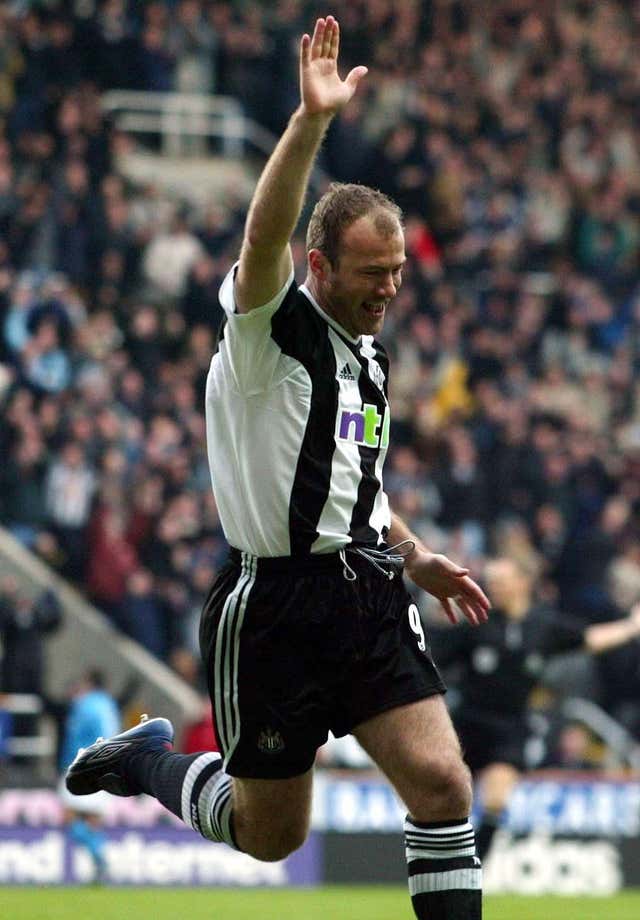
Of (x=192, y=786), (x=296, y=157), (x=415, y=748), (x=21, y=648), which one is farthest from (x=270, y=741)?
(x=21, y=648)

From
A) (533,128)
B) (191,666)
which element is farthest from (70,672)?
(533,128)

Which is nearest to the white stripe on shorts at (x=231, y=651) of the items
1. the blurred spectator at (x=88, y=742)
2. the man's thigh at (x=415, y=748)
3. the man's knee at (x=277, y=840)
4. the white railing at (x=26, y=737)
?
the man's knee at (x=277, y=840)

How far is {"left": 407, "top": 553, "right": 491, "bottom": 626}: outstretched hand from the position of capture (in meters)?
6.50

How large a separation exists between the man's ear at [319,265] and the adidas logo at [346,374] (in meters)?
0.29

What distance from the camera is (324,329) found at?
20.7 ft

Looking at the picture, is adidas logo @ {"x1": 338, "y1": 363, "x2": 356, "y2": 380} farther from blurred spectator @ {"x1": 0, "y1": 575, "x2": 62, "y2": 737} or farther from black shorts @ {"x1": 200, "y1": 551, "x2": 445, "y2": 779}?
blurred spectator @ {"x1": 0, "y1": 575, "x2": 62, "y2": 737}

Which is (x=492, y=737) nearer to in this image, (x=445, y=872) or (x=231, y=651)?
(x=231, y=651)

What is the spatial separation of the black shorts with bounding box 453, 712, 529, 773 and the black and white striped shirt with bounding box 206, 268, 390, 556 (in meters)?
6.23

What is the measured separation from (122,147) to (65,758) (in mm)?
6854

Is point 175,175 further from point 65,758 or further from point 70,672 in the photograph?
point 65,758

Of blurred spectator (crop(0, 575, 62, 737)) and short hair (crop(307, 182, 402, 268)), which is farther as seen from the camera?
blurred spectator (crop(0, 575, 62, 737))

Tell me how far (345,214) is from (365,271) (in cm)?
19

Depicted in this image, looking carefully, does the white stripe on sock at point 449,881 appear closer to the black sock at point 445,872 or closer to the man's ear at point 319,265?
the black sock at point 445,872

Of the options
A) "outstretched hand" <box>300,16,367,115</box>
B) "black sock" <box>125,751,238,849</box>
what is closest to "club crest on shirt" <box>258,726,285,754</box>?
"black sock" <box>125,751,238,849</box>
